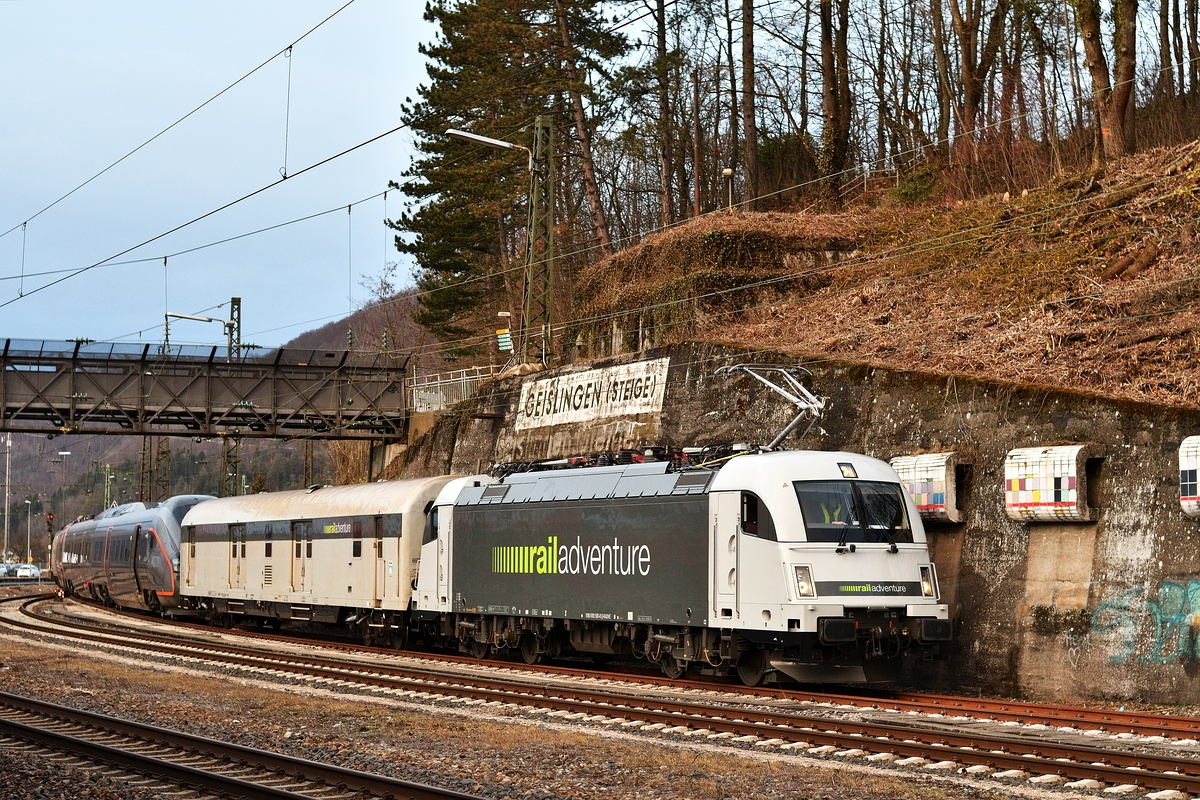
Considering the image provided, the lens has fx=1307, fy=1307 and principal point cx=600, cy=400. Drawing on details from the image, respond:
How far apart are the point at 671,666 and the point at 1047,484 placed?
6.11 meters

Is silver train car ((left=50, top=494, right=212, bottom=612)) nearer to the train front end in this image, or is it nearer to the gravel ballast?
the gravel ballast

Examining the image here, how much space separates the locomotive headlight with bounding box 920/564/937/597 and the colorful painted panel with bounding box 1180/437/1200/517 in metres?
3.41

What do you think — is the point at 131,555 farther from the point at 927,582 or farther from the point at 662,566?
the point at 927,582

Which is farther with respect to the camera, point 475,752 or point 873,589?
point 873,589

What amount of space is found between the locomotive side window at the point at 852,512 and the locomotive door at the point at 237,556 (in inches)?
763

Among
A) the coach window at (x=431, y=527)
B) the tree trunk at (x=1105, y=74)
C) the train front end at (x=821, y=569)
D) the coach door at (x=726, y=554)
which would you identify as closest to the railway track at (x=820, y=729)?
the train front end at (x=821, y=569)

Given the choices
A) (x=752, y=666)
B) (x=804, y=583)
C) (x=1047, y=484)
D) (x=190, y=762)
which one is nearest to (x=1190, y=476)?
(x=1047, y=484)

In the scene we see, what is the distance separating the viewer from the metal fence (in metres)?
43.3

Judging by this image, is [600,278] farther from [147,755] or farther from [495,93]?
[147,755]

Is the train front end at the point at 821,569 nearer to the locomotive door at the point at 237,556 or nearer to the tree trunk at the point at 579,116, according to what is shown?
the locomotive door at the point at 237,556

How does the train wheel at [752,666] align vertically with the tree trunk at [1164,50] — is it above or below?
below

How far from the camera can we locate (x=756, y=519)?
58.1 feet

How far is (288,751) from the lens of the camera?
1293cm

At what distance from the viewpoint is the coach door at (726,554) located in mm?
17844
